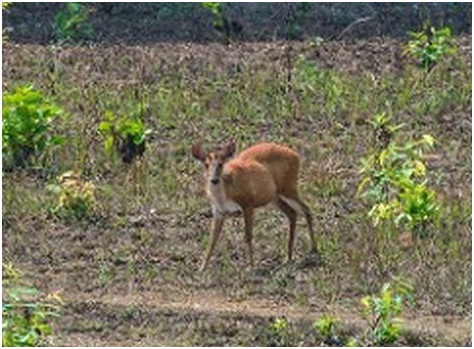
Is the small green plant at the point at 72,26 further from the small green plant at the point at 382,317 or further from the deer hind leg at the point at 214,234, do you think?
the small green plant at the point at 382,317

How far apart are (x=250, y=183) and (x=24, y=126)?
7.21 feet

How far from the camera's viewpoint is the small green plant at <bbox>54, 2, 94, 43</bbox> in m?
15.9

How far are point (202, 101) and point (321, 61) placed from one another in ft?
5.24

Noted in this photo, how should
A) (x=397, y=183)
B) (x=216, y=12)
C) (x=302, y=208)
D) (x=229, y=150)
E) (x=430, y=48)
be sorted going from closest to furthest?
(x=229, y=150)
(x=302, y=208)
(x=397, y=183)
(x=430, y=48)
(x=216, y=12)

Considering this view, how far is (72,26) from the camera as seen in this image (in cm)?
1597

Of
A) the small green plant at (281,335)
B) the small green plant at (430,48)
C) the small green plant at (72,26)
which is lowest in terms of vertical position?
the small green plant at (281,335)

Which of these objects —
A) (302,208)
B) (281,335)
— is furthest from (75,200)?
(281,335)

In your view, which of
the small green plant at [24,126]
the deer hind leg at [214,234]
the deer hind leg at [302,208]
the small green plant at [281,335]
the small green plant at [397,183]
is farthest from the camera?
the small green plant at [24,126]

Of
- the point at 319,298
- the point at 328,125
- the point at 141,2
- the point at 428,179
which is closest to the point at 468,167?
the point at 428,179

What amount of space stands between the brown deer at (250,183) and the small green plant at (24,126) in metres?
1.83

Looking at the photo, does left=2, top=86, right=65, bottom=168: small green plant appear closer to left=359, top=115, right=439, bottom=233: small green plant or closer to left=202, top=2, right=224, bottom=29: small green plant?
left=359, top=115, right=439, bottom=233: small green plant

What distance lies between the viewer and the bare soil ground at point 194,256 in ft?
31.1

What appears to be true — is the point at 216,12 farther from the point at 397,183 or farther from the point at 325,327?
the point at 325,327

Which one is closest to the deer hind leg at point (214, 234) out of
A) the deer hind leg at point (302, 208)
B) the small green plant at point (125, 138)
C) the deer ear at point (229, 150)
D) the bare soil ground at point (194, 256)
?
the bare soil ground at point (194, 256)
